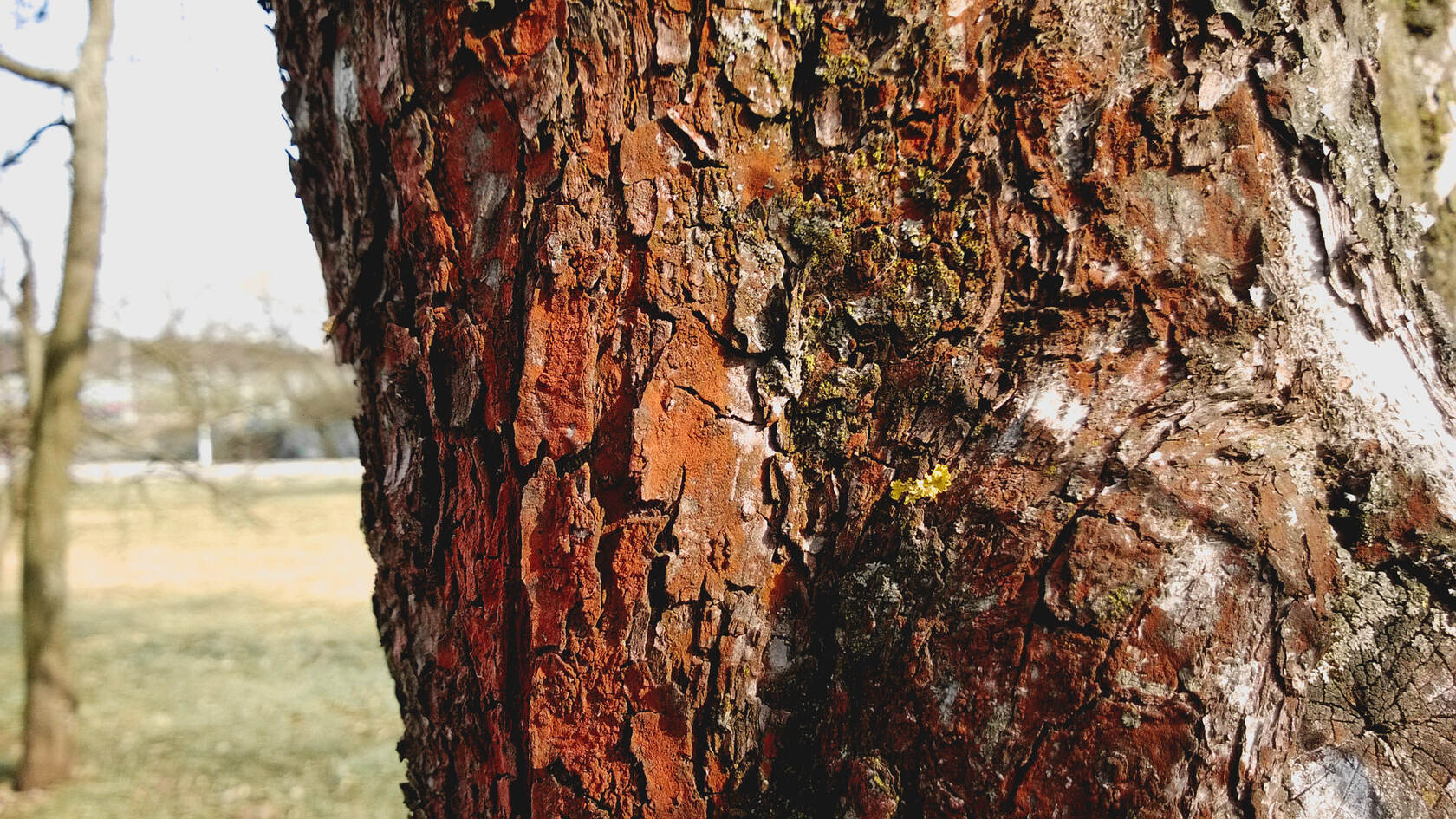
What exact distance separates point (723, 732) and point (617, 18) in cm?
77

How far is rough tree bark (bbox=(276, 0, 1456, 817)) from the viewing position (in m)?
0.99

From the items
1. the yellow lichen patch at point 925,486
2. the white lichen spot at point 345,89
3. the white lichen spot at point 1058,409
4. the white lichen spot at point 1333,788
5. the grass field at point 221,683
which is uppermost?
the white lichen spot at point 345,89

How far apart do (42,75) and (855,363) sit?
6.48 m

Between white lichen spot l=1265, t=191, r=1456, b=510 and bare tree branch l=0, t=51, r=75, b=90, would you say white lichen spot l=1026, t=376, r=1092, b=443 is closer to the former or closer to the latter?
white lichen spot l=1265, t=191, r=1456, b=510

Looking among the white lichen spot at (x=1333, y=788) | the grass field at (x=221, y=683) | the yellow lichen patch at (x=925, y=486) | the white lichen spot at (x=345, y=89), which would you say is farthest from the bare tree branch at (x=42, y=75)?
the white lichen spot at (x=1333, y=788)

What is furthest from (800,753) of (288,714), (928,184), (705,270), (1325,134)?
(288,714)

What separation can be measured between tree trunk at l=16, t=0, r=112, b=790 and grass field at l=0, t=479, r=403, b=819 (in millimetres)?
451

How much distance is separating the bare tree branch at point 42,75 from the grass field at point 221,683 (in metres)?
3.26

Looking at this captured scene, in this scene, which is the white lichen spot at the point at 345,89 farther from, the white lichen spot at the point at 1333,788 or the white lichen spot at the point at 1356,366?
the white lichen spot at the point at 1333,788

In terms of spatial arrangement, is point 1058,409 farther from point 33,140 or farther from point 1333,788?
point 33,140

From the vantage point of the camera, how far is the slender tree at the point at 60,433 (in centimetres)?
566

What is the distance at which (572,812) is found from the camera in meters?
1.04

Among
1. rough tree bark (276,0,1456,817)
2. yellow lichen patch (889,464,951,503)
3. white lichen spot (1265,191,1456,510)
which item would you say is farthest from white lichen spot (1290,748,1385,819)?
yellow lichen patch (889,464,951,503)

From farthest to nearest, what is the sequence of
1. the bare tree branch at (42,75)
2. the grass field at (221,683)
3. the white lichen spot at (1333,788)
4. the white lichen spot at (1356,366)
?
the grass field at (221,683)
the bare tree branch at (42,75)
the white lichen spot at (1356,366)
the white lichen spot at (1333,788)
